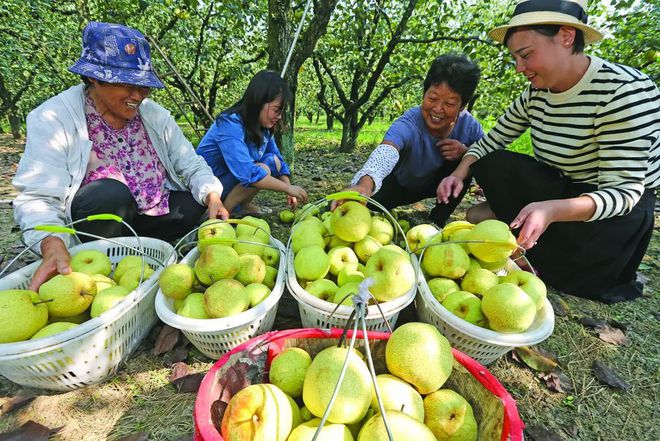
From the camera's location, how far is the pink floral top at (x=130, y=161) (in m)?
2.72

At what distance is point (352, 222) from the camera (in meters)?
2.37

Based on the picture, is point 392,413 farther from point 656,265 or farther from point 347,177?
point 347,177

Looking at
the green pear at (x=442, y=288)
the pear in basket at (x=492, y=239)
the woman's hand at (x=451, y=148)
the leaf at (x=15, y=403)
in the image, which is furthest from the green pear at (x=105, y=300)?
the woman's hand at (x=451, y=148)

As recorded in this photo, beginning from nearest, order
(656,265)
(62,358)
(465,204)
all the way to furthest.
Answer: (62,358), (656,265), (465,204)

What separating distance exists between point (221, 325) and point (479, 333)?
1.36 m

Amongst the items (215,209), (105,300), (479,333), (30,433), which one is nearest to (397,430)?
(479,333)

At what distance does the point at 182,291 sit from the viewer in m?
2.05

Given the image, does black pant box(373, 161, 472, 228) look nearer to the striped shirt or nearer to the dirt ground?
the striped shirt

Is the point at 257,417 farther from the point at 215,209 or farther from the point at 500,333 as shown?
the point at 215,209

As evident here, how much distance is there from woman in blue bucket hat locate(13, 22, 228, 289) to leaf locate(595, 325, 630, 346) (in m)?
3.04

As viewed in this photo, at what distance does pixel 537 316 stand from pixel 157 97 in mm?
19040

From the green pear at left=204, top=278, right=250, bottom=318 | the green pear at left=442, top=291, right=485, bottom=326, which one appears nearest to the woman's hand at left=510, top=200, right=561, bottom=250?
the green pear at left=442, top=291, right=485, bottom=326

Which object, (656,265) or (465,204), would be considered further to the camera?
(465,204)

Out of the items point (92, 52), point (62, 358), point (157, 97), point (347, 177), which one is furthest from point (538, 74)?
point (157, 97)
